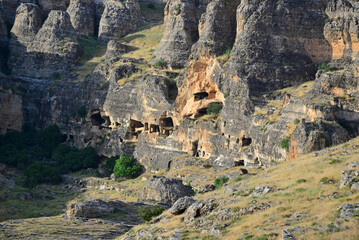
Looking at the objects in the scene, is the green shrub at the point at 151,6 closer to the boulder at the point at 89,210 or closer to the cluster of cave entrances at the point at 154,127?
the cluster of cave entrances at the point at 154,127

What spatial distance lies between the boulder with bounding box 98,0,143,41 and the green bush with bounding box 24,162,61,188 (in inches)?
1025

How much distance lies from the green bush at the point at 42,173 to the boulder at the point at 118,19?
85.4 ft

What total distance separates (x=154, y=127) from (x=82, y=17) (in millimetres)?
29557

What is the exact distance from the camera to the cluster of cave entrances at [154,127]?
82500mm

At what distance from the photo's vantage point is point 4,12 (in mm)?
109375

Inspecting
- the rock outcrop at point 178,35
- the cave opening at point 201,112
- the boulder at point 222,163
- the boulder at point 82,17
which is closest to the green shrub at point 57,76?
the boulder at point 82,17

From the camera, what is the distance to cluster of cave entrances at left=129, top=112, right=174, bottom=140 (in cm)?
8250

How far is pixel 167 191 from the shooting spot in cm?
5903

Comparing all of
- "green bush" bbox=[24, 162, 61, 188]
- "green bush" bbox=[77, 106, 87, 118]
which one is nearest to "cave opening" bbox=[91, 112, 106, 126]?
"green bush" bbox=[77, 106, 87, 118]

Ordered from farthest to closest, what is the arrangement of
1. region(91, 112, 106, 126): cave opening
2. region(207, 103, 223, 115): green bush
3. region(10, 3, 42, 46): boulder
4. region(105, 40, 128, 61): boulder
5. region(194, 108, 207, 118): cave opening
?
region(10, 3, 42, 46): boulder < region(105, 40, 128, 61): boulder < region(91, 112, 106, 126): cave opening < region(194, 108, 207, 118): cave opening < region(207, 103, 223, 115): green bush

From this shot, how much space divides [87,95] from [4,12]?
81.8ft

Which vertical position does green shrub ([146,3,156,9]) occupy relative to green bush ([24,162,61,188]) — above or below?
above

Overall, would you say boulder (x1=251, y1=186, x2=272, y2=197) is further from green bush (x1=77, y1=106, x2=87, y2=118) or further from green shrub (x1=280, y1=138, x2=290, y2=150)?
green bush (x1=77, y1=106, x2=87, y2=118)

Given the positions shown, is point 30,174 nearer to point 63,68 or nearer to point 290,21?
point 63,68
